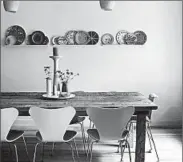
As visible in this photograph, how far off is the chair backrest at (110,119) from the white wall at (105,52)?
6.58 ft

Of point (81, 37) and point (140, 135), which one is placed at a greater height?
point (81, 37)

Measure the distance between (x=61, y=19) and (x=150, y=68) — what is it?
1.56m

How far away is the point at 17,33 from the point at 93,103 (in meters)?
2.11

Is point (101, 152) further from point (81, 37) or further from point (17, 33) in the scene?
point (17, 33)

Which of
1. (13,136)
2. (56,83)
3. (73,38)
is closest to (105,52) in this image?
(73,38)

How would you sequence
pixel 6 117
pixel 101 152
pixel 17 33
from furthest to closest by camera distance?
pixel 17 33 → pixel 101 152 → pixel 6 117

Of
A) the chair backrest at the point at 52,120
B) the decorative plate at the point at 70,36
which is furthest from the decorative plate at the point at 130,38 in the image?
the chair backrest at the point at 52,120

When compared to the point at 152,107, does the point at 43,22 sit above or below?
above

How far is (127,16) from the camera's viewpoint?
5207 millimetres

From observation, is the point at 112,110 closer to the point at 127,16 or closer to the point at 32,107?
the point at 32,107

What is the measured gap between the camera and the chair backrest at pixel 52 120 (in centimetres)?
327

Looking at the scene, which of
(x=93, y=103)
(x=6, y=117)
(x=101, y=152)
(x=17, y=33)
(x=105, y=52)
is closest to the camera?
(x=6, y=117)

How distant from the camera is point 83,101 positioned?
12.2ft

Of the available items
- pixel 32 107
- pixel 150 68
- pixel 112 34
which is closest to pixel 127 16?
pixel 112 34
